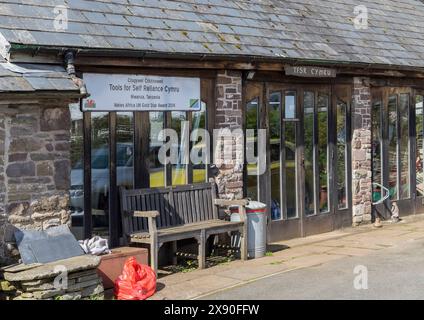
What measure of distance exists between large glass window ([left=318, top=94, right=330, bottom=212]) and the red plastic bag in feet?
17.6

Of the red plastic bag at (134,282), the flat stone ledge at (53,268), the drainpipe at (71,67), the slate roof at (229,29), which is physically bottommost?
the red plastic bag at (134,282)

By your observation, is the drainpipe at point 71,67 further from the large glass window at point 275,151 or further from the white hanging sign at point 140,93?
the large glass window at point 275,151

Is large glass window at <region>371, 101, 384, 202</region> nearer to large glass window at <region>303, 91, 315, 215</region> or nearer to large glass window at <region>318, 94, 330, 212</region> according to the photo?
large glass window at <region>318, 94, 330, 212</region>

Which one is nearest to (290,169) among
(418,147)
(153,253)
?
(153,253)

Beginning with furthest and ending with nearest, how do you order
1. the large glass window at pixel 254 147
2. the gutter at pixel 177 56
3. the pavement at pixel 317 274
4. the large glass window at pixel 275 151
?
the large glass window at pixel 275 151 < the large glass window at pixel 254 147 < the gutter at pixel 177 56 < the pavement at pixel 317 274

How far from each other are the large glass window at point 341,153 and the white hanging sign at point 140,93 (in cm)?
373

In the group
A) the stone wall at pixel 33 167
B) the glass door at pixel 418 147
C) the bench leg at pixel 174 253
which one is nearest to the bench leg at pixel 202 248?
the bench leg at pixel 174 253

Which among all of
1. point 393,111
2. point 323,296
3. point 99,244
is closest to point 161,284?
point 99,244

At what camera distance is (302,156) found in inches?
472

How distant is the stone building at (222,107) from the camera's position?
805 cm

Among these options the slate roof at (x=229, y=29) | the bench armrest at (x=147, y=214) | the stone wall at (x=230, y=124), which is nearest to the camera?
the bench armrest at (x=147, y=214)

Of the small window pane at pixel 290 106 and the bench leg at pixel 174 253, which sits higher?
the small window pane at pixel 290 106

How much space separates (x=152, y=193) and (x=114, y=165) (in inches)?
26.8
